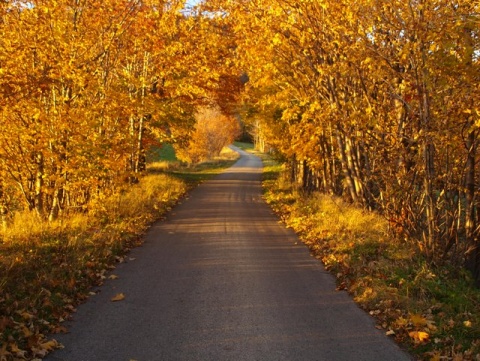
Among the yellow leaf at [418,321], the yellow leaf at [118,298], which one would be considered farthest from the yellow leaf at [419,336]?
the yellow leaf at [118,298]

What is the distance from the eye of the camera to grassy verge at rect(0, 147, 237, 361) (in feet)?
16.1

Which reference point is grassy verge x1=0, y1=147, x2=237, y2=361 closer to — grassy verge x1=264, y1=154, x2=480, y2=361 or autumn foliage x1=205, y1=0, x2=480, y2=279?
grassy verge x1=264, y1=154, x2=480, y2=361

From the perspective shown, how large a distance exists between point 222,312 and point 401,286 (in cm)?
269

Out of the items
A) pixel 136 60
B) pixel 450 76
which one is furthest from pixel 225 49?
pixel 450 76

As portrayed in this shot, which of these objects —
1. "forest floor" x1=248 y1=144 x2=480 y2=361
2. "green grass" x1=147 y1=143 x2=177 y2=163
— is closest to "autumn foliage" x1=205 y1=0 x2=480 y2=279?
"forest floor" x1=248 y1=144 x2=480 y2=361

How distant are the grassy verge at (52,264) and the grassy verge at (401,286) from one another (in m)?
3.91

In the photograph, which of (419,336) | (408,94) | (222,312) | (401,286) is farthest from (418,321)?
(408,94)

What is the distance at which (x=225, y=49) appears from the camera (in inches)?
648

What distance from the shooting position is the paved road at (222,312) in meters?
4.72

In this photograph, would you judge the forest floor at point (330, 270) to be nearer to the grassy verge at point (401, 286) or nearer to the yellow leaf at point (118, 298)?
the grassy verge at point (401, 286)

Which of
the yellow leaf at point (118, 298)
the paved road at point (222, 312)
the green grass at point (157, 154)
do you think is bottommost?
the yellow leaf at point (118, 298)

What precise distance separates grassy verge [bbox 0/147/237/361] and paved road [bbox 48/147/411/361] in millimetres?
269

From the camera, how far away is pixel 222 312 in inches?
226

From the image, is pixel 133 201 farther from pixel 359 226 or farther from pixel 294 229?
pixel 359 226
